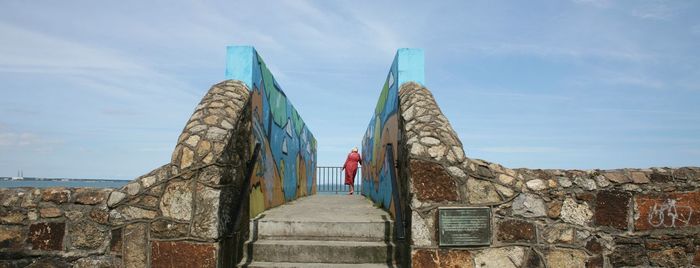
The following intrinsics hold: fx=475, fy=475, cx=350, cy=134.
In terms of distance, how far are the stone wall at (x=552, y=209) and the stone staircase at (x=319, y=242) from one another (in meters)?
0.97

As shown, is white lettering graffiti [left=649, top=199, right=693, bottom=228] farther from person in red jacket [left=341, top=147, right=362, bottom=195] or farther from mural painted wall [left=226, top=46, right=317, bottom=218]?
person in red jacket [left=341, top=147, right=362, bottom=195]

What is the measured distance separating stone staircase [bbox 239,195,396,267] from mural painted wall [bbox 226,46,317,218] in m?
0.50

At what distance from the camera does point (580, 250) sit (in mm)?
4586

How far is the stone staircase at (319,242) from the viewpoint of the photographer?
17.3 feet

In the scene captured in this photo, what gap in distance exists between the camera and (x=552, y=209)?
15.0ft

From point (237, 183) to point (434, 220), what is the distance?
2.09 m

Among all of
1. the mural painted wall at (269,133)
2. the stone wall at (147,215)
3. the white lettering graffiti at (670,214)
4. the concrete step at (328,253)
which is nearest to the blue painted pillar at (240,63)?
the mural painted wall at (269,133)

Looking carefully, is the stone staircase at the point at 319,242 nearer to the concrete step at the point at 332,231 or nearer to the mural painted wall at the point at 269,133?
the concrete step at the point at 332,231

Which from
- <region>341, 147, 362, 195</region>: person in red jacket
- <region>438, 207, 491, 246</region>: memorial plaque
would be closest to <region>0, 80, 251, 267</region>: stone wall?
<region>438, 207, 491, 246</region>: memorial plaque

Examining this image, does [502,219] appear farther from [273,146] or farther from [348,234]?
[273,146]

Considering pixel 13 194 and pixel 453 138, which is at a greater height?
pixel 453 138

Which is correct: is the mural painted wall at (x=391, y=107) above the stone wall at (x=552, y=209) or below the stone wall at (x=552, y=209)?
above

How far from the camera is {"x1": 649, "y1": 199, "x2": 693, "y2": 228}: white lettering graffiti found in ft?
15.7

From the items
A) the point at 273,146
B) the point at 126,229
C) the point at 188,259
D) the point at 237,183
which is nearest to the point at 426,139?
the point at 237,183
